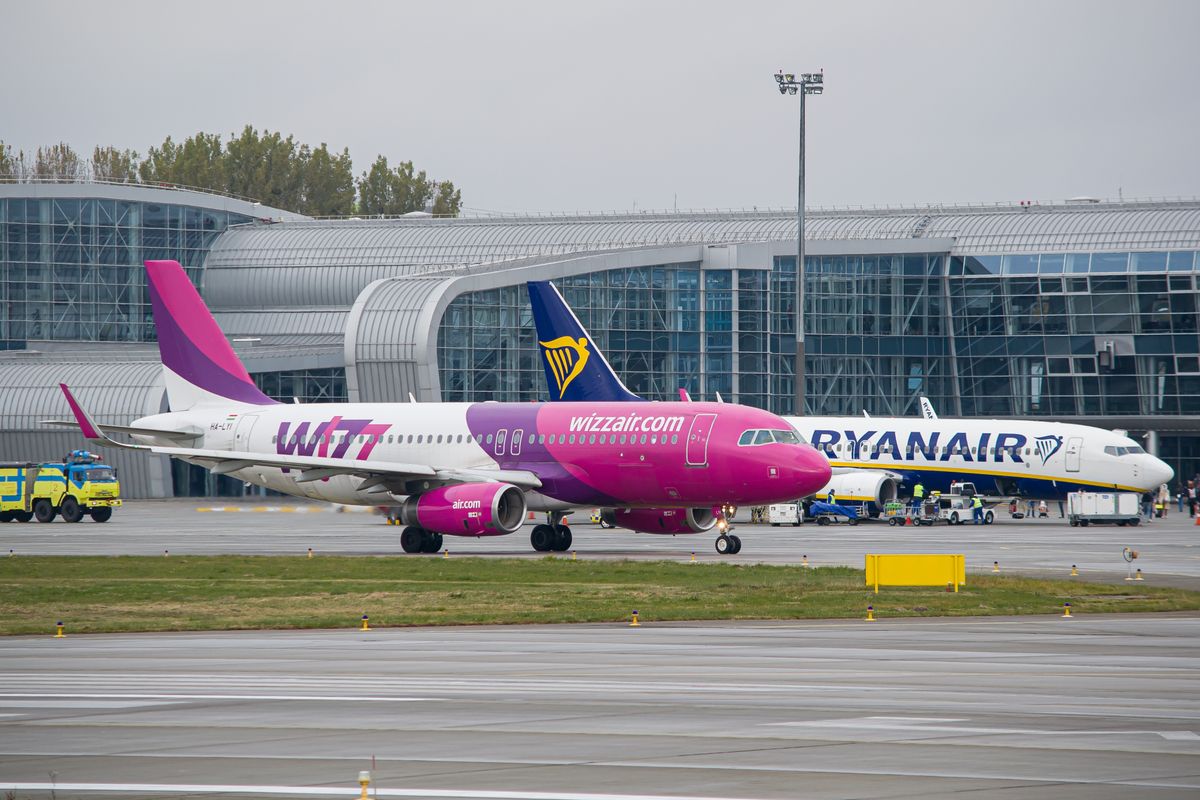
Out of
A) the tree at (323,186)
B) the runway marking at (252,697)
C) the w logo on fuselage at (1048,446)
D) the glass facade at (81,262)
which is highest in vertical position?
the tree at (323,186)

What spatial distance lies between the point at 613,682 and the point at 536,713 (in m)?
2.74

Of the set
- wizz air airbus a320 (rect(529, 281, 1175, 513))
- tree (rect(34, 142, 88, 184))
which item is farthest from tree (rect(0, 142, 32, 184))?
wizz air airbus a320 (rect(529, 281, 1175, 513))

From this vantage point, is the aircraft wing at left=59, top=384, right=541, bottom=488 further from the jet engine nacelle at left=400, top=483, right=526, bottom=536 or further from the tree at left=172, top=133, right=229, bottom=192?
the tree at left=172, top=133, right=229, bottom=192

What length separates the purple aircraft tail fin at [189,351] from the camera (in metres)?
55.0

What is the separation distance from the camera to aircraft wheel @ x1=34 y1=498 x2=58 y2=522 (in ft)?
221

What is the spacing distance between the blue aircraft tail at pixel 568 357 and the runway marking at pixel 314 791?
50979mm

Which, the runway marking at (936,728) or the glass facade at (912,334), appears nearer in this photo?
the runway marking at (936,728)

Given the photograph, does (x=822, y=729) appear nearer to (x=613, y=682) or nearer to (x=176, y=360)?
(x=613, y=682)

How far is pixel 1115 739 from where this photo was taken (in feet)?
48.9

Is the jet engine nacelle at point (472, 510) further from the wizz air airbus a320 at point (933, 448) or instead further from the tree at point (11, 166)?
the tree at point (11, 166)

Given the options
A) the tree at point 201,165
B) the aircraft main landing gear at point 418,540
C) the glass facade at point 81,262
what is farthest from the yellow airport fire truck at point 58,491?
the tree at point 201,165

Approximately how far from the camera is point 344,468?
47188 millimetres

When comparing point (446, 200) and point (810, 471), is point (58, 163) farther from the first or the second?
point (810, 471)

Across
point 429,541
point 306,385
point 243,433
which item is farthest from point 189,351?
point 306,385
